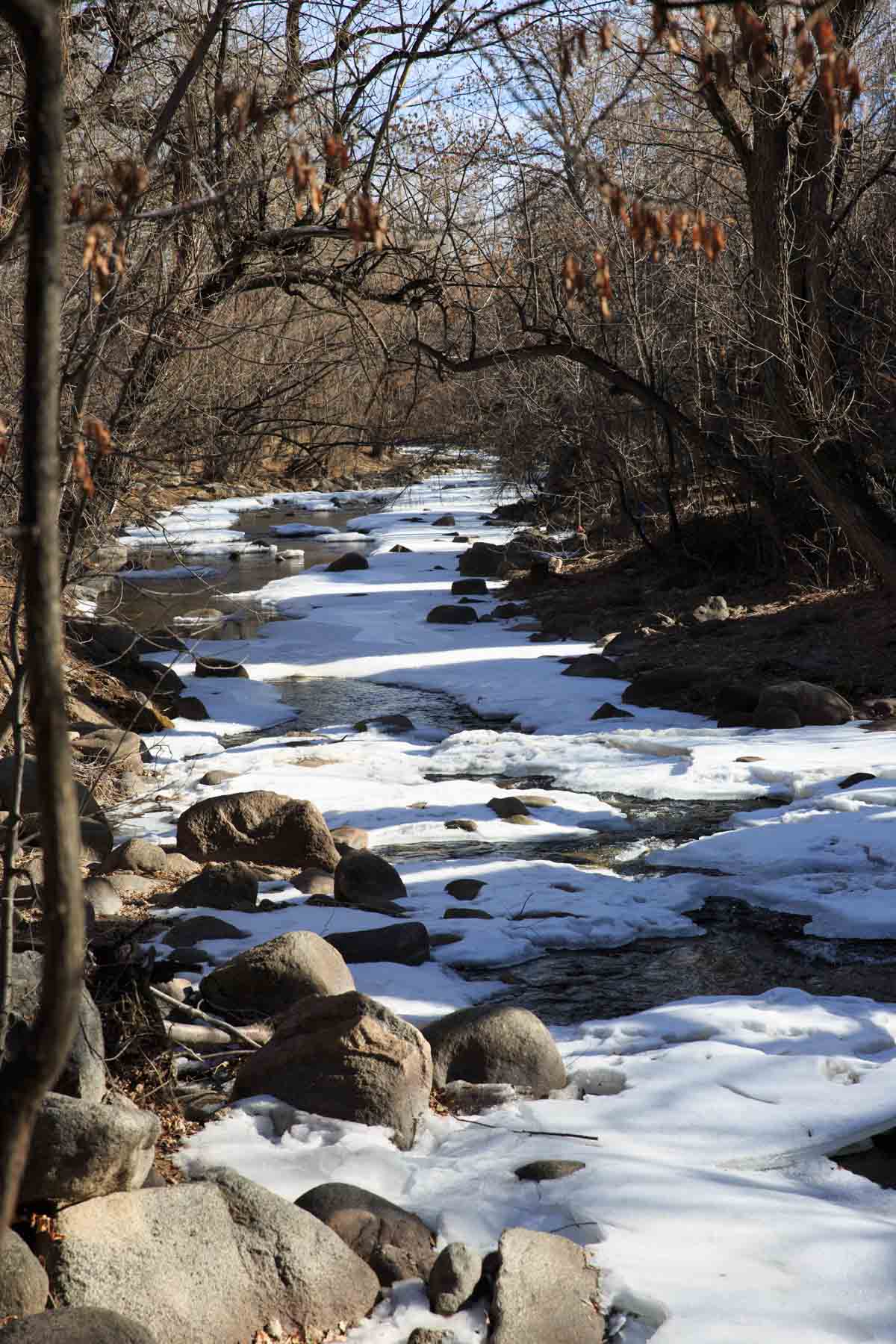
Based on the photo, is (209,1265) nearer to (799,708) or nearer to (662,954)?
(662,954)

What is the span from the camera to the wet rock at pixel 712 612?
13750mm

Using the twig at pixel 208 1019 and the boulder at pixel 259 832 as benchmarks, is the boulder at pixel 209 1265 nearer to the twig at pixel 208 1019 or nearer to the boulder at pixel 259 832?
the twig at pixel 208 1019

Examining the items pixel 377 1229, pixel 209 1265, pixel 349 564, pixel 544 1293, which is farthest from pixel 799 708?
pixel 349 564

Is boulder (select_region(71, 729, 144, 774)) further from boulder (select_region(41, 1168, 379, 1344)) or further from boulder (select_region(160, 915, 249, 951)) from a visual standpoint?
boulder (select_region(41, 1168, 379, 1344))

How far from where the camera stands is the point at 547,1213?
10.8ft

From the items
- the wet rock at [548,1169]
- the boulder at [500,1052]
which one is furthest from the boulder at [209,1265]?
the boulder at [500,1052]

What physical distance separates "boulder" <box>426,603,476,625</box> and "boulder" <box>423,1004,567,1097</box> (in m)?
11.9

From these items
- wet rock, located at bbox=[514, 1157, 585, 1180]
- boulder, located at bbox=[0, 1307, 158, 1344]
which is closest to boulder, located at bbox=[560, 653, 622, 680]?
wet rock, located at bbox=[514, 1157, 585, 1180]

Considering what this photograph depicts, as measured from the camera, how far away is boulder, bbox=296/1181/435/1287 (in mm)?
3057

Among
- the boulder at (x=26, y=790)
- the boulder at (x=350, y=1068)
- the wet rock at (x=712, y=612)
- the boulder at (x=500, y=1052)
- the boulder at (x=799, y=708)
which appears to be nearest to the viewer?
the boulder at (x=350, y=1068)

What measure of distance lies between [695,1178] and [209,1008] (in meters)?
1.92

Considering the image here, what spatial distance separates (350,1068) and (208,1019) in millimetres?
551

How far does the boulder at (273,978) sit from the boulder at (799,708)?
6282 mm

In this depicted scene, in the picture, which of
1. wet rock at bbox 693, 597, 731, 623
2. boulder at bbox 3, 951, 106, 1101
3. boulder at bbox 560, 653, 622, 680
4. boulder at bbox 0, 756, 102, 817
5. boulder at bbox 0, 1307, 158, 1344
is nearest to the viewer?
boulder at bbox 0, 1307, 158, 1344
